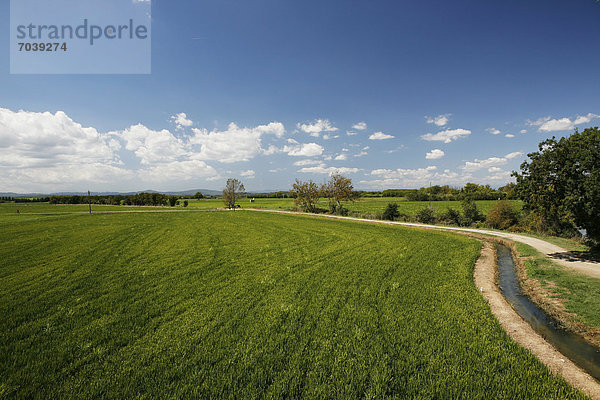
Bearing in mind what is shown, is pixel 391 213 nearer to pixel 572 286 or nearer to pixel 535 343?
pixel 572 286

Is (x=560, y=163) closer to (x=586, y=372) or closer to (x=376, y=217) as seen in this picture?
(x=586, y=372)

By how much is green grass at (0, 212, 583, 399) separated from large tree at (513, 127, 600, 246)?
6.85 m

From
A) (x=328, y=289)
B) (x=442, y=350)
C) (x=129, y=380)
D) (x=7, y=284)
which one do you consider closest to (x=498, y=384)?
(x=442, y=350)

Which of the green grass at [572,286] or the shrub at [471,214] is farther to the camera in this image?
the shrub at [471,214]

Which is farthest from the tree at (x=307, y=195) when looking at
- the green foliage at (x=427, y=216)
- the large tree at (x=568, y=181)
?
the large tree at (x=568, y=181)

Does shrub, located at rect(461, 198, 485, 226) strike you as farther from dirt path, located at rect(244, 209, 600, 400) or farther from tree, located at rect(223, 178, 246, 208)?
tree, located at rect(223, 178, 246, 208)

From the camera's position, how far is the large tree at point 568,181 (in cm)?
1155

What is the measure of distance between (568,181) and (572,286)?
593cm

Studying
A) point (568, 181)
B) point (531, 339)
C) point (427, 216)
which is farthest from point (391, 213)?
point (531, 339)

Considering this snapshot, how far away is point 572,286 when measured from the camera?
9.66 m

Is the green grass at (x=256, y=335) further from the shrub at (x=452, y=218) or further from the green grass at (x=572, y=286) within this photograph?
the shrub at (x=452, y=218)

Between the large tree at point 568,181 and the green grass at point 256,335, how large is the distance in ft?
22.5

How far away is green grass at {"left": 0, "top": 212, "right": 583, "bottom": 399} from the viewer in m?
4.44

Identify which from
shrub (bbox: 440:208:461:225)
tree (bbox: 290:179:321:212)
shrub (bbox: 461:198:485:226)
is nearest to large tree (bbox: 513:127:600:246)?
shrub (bbox: 440:208:461:225)
